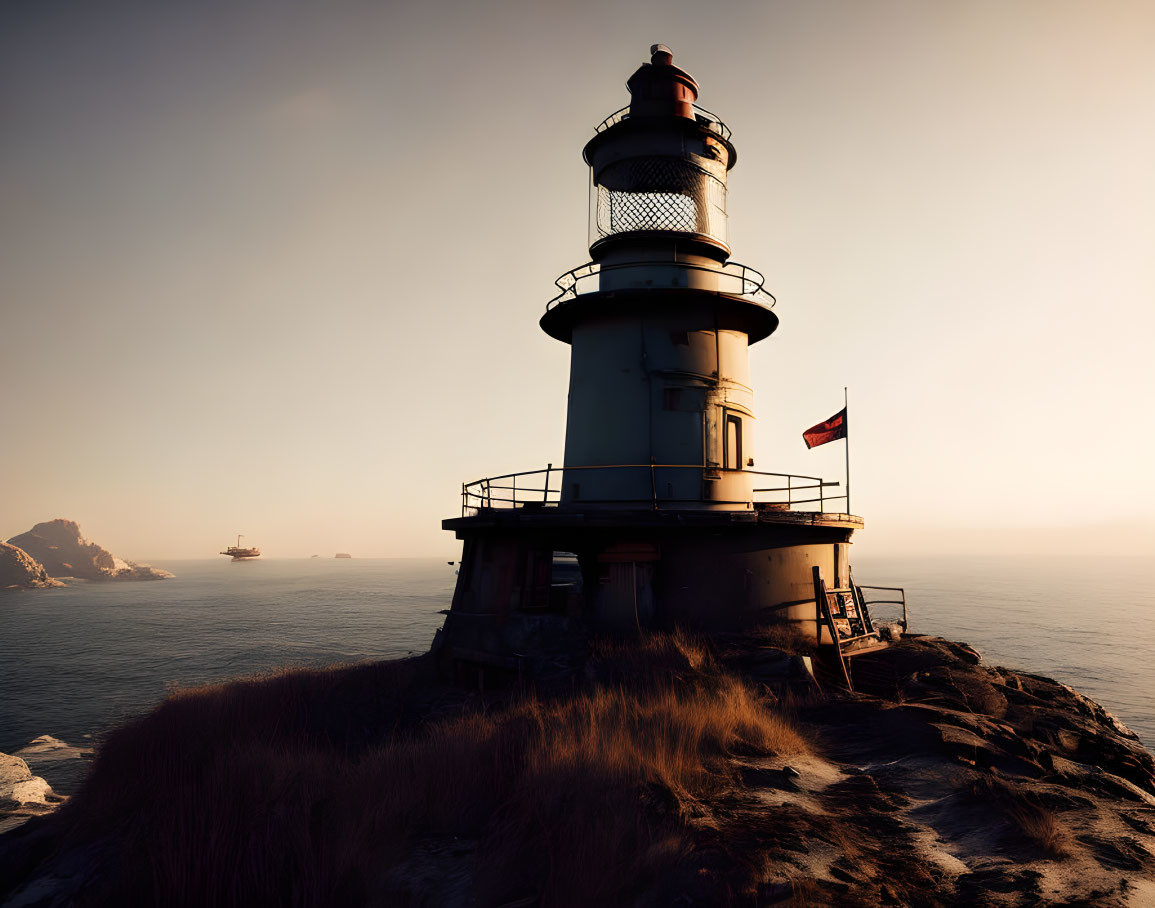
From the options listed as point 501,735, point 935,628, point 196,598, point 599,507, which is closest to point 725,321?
point 599,507

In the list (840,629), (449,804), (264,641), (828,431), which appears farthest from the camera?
(264,641)

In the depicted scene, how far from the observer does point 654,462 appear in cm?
1759

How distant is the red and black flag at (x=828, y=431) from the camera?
60.5ft

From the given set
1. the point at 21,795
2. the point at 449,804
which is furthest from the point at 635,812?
the point at 21,795

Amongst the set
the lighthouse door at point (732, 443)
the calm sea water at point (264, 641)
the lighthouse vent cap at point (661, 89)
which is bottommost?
the calm sea water at point (264, 641)

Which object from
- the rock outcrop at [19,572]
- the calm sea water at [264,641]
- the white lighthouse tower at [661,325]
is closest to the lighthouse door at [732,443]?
the white lighthouse tower at [661,325]

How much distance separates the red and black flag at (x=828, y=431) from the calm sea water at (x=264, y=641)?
67.6 feet

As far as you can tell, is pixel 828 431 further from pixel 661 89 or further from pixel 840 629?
pixel 661 89

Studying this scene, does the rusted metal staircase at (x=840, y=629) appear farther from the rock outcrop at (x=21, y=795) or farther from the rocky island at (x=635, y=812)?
the rock outcrop at (x=21, y=795)

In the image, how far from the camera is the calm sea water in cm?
4003

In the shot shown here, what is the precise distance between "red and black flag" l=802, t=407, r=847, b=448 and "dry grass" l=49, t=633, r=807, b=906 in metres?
8.79

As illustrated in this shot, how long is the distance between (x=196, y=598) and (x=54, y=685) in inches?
3284

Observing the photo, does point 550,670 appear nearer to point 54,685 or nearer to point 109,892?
point 109,892

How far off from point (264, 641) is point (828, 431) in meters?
59.3
